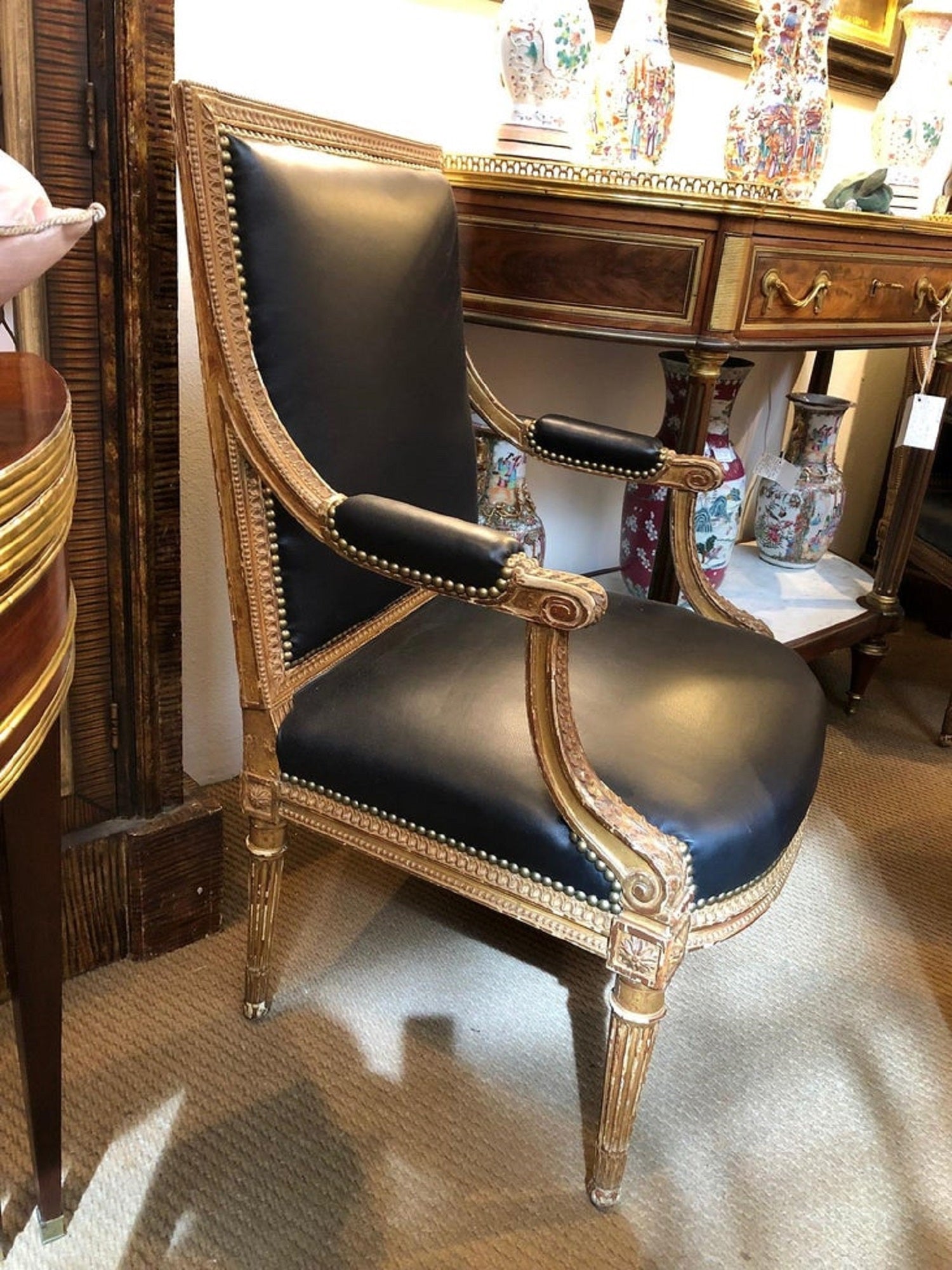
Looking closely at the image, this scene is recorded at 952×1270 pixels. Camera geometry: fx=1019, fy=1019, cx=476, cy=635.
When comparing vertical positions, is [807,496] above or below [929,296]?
below

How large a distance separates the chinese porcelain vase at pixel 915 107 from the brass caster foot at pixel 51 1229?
1.98 m

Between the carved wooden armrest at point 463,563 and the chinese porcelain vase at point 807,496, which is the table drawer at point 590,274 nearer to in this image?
the carved wooden armrest at point 463,563

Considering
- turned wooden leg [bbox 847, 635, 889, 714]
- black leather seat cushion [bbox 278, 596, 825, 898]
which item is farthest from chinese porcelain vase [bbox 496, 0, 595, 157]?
turned wooden leg [bbox 847, 635, 889, 714]

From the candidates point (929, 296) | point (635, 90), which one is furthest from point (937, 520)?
point (635, 90)

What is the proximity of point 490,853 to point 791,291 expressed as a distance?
3.18ft

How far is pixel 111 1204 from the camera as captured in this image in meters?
1.05

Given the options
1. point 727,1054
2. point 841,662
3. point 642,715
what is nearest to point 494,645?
point 642,715

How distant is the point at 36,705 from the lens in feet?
1.75

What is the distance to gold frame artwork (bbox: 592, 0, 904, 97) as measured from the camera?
1889 mm

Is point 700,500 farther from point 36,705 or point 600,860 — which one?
point 36,705

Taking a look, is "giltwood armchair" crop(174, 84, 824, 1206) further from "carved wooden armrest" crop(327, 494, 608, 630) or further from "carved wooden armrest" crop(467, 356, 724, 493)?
"carved wooden armrest" crop(467, 356, 724, 493)

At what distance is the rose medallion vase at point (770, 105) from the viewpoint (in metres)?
1.60

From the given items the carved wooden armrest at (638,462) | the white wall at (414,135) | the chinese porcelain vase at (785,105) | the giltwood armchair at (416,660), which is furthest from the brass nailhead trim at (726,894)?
the chinese porcelain vase at (785,105)

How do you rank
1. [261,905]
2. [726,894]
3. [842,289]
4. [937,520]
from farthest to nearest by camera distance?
1. [937,520]
2. [842,289]
3. [261,905]
4. [726,894]
